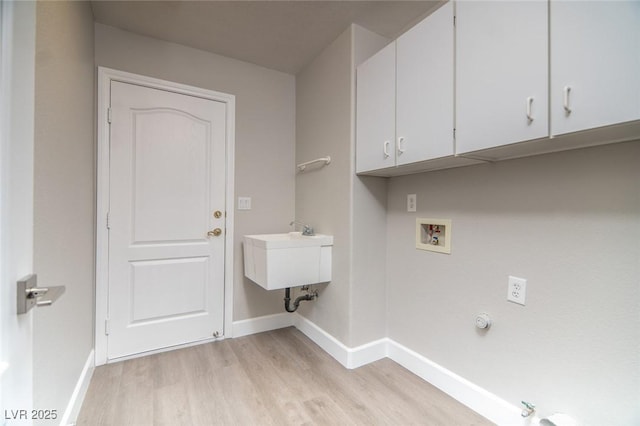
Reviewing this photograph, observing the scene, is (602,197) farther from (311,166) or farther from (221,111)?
(221,111)

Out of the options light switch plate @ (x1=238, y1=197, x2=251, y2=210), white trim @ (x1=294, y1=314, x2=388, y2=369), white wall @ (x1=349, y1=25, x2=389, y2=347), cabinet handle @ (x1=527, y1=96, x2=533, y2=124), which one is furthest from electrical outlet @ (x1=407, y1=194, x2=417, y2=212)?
light switch plate @ (x1=238, y1=197, x2=251, y2=210)

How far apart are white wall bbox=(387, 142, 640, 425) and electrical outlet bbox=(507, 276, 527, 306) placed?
0.09 feet

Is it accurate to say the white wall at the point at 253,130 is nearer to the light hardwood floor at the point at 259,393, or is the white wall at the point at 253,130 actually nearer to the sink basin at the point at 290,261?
the sink basin at the point at 290,261

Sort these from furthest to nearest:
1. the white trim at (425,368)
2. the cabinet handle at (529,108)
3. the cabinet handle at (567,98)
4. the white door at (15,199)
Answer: the white trim at (425,368) < the cabinet handle at (529,108) < the cabinet handle at (567,98) < the white door at (15,199)

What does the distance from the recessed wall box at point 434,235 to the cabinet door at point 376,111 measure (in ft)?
1.57

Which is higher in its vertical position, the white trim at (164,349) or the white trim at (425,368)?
the white trim at (425,368)

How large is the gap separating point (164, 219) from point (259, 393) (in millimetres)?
1426

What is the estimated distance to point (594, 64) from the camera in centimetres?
97

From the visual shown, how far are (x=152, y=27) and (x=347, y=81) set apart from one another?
1453 millimetres

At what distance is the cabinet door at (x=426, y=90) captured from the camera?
145 centimetres

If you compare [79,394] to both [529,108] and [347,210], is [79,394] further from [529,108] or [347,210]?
[529,108]

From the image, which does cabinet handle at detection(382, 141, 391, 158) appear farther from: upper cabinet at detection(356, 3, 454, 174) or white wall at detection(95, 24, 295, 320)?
white wall at detection(95, 24, 295, 320)

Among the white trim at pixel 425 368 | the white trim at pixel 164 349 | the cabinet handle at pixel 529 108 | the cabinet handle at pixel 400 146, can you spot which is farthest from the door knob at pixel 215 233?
the cabinet handle at pixel 529 108

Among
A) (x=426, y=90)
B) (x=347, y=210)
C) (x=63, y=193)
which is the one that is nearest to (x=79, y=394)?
(x=63, y=193)
